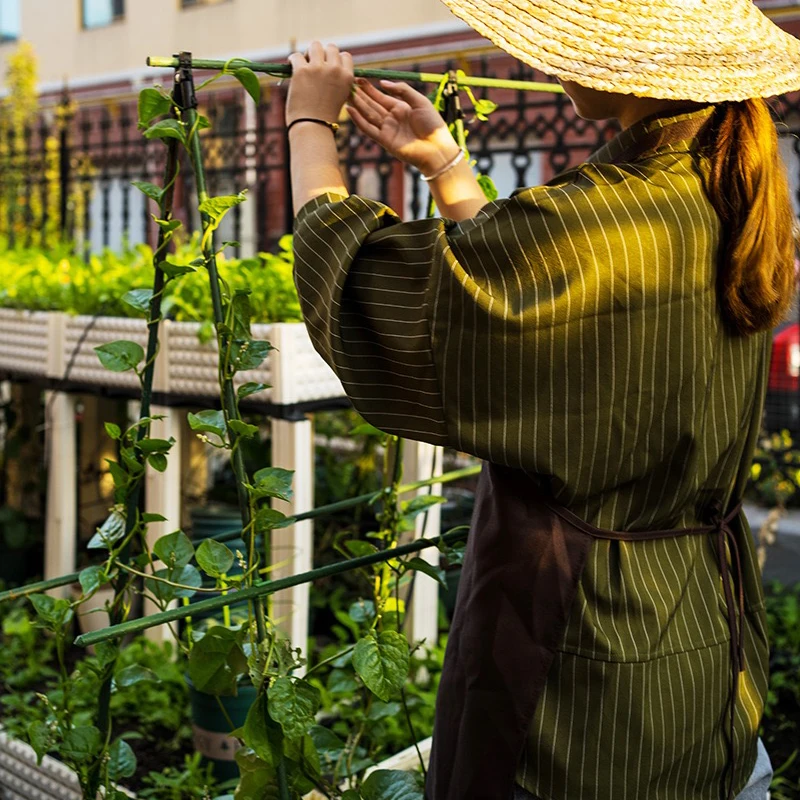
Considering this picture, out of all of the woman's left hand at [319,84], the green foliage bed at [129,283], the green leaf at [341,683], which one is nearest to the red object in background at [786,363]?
the green foliage bed at [129,283]

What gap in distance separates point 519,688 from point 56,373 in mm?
2602

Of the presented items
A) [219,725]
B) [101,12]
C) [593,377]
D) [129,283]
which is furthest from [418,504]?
[101,12]

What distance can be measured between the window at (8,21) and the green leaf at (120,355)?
57.0 ft

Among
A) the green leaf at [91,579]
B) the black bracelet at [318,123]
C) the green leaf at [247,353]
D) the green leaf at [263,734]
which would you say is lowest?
the green leaf at [263,734]

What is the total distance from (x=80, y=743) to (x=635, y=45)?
128 cm

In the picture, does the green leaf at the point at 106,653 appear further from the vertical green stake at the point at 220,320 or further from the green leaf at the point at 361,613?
the green leaf at the point at 361,613

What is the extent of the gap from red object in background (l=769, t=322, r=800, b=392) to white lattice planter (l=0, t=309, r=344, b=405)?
2.49m

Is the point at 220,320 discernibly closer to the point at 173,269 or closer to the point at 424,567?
the point at 173,269

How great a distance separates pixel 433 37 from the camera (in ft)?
37.9

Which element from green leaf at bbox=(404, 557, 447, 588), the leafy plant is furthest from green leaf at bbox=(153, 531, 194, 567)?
the leafy plant

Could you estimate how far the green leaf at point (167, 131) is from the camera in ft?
4.74

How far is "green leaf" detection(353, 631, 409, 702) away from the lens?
1480 millimetres

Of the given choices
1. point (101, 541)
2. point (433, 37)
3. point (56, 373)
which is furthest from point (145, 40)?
point (101, 541)

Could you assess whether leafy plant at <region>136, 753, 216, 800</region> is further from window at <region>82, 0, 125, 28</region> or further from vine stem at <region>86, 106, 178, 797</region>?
window at <region>82, 0, 125, 28</region>
